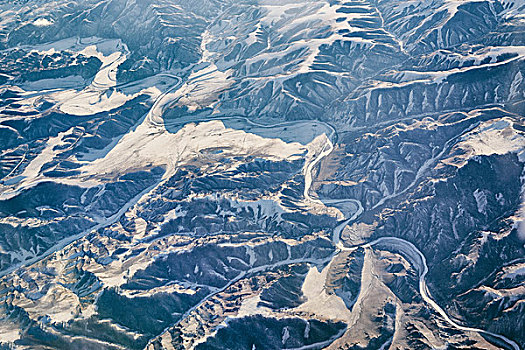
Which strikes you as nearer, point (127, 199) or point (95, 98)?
point (127, 199)

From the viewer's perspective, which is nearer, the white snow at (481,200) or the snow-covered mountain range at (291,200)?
the snow-covered mountain range at (291,200)

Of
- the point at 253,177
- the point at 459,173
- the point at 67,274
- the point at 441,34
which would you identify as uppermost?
the point at 441,34

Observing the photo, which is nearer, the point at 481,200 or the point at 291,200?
the point at 481,200

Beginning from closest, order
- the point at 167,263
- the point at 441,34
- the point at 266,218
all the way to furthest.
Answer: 1. the point at 167,263
2. the point at 266,218
3. the point at 441,34

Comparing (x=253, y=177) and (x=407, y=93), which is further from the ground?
(x=407, y=93)

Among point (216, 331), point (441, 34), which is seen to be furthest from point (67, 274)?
point (441, 34)

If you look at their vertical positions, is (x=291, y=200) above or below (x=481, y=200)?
below

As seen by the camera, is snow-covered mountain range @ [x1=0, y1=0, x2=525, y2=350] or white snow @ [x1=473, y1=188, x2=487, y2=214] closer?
snow-covered mountain range @ [x1=0, y1=0, x2=525, y2=350]

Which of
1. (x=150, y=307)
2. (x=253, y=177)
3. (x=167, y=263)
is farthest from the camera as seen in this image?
(x=253, y=177)

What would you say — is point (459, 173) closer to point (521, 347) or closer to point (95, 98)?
point (521, 347)

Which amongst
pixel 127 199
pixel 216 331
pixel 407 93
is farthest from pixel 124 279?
pixel 407 93
